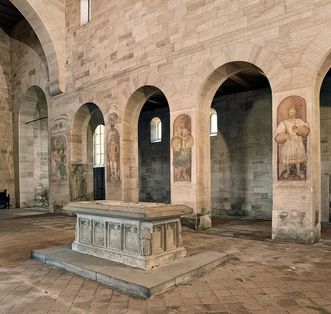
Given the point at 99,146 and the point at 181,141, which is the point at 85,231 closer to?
the point at 181,141

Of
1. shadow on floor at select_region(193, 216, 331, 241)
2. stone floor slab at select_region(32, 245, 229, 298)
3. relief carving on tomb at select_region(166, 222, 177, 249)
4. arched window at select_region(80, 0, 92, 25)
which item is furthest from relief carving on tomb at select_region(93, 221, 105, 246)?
arched window at select_region(80, 0, 92, 25)

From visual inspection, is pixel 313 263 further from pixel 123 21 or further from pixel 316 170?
pixel 123 21

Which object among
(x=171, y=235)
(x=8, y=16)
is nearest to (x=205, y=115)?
(x=171, y=235)

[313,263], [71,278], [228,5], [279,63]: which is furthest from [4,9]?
[313,263]

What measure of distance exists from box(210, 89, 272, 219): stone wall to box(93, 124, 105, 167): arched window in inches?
291

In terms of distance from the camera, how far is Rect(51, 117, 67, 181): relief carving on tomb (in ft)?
42.5

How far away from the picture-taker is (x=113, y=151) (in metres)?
11.0

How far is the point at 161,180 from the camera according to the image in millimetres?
15484

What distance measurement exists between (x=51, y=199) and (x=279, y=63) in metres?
10.3

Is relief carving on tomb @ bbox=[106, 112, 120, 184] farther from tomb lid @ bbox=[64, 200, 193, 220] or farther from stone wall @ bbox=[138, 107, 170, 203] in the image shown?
tomb lid @ bbox=[64, 200, 193, 220]

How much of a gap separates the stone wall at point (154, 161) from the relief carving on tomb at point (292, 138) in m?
8.28

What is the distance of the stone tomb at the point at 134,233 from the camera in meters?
4.68

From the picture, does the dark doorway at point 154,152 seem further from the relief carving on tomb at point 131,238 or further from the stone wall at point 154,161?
the relief carving on tomb at point 131,238

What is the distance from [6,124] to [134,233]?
543 inches
